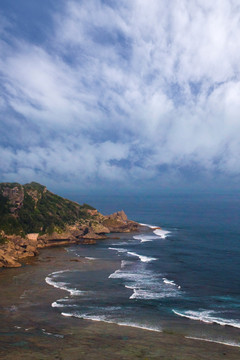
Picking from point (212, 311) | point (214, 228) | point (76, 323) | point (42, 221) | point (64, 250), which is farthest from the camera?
point (214, 228)

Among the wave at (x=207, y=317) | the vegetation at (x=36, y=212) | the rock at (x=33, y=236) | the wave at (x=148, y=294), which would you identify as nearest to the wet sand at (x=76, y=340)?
the wave at (x=207, y=317)

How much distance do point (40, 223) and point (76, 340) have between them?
66.8 m

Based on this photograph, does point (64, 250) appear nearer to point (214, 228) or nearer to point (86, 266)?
point (86, 266)

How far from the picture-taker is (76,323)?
30219mm

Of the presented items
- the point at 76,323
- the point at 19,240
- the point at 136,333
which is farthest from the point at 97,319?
the point at 19,240

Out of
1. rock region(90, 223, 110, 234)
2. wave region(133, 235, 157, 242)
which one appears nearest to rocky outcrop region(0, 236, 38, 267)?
rock region(90, 223, 110, 234)

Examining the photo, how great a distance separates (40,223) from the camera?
294 ft

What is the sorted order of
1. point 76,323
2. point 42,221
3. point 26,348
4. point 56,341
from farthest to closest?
point 42,221
point 76,323
point 56,341
point 26,348

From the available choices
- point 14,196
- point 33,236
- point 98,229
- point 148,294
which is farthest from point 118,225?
point 148,294

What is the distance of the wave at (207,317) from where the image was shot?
30984mm

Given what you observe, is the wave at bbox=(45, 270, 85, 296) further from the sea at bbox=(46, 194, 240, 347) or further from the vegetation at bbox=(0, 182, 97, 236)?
the vegetation at bbox=(0, 182, 97, 236)

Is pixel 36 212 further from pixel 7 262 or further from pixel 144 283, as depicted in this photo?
pixel 144 283

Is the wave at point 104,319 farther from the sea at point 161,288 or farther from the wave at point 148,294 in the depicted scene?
the wave at point 148,294

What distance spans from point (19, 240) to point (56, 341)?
161 feet
